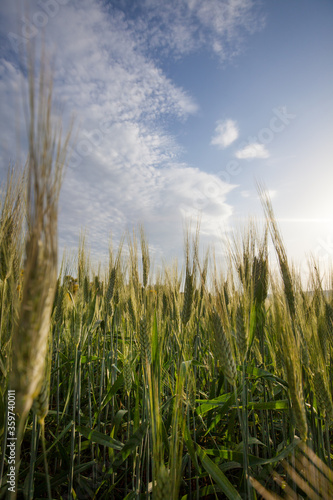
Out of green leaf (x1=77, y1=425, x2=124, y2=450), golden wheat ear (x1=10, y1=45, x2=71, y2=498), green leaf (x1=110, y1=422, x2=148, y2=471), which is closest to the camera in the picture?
golden wheat ear (x1=10, y1=45, x2=71, y2=498)

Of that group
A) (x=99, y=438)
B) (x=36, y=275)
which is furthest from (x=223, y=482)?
(x=36, y=275)

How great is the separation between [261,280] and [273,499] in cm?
127

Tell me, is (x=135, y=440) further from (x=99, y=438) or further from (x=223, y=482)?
(x=223, y=482)

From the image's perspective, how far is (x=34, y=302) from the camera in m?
0.73

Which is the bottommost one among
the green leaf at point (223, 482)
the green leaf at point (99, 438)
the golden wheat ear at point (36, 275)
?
the green leaf at point (223, 482)

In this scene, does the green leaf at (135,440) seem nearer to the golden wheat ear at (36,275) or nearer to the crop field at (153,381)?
the crop field at (153,381)

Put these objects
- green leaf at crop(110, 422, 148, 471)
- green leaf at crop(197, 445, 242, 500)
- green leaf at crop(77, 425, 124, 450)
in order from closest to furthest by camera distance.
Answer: green leaf at crop(197, 445, 242, 500), green leaf at crop(110, 422, 148, 471), green leaf at crop(77, 425, 124, 450)

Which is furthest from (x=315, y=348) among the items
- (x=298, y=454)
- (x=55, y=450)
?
(x=55, y=450)

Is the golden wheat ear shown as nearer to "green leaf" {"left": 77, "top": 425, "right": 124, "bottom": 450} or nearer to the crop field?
the crop field

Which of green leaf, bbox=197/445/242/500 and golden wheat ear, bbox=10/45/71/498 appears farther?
green leaf, bbox=197/445/242/500

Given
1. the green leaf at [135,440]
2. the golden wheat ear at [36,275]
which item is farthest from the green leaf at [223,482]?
the golden wheat ear at [36,275]

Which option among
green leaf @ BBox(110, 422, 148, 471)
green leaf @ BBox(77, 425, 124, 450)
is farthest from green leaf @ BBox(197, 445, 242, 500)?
green leaf @ BBox(77, 425, 124, 450)

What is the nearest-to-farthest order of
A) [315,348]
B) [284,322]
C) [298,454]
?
1. [284,322]
2. [298,454]
3. [315,348]

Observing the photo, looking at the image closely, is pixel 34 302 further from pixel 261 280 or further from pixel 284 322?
pixel 261 280
